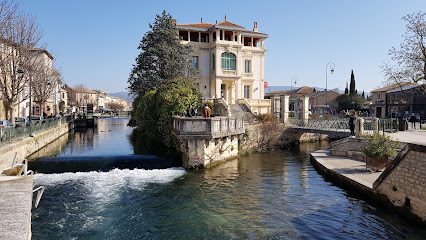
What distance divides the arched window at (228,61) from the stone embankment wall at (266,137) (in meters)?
14.6

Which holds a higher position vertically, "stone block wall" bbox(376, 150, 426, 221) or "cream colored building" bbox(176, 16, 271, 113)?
"cream colored building" bbox(176, 16, 271, 113)

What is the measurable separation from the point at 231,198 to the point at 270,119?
16.8 meters

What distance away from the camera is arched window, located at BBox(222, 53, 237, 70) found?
40500 mm

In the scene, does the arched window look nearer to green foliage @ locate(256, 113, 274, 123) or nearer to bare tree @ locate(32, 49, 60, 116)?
green foliage @ locate(256, 113, 274, 123)

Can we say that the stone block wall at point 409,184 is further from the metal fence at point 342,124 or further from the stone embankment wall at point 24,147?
the stone embankment wall at point 24,147

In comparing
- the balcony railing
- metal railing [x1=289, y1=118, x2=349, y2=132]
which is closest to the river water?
the balcony railing

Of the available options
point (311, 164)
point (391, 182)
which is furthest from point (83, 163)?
point (391, 182)

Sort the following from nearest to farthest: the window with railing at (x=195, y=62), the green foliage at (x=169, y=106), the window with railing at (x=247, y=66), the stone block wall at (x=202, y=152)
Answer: the stone block wall at (x=202, y=152)
the green foliage at (x=169, y=106)
the window with railing at (x=195, y=62)
the window with railing at (x=247, y=66)

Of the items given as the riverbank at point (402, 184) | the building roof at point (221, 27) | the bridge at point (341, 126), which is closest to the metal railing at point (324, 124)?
the bridge at point (341, 126)

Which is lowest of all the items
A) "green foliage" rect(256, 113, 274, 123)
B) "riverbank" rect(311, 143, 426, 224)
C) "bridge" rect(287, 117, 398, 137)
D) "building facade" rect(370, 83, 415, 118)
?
"riverbank" rect(311, 143, 426, 224)

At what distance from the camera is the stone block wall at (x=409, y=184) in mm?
9883

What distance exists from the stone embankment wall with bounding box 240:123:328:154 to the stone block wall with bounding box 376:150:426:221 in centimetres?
1347

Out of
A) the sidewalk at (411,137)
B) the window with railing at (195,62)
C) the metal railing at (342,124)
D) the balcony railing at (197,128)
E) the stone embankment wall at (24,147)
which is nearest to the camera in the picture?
the stone embankment wall at (24,147)

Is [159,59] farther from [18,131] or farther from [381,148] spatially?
[381,148]
